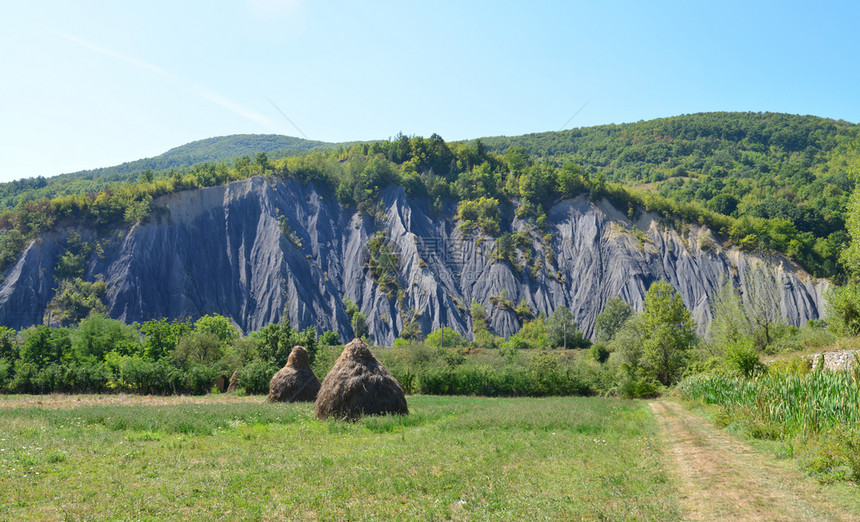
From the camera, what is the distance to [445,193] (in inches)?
3831

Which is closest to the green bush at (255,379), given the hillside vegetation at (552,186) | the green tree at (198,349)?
the green tree at (198,349)

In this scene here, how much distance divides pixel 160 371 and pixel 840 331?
4187 cm

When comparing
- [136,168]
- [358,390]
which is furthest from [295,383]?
[136,168]

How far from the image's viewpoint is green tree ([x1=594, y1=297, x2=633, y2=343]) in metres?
70.4

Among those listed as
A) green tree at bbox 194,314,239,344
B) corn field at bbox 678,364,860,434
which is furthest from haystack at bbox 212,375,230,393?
corn field at bbox 678,364,860,434

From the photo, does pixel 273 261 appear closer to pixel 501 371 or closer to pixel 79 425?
pixel 501 371

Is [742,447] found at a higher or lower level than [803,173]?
lower

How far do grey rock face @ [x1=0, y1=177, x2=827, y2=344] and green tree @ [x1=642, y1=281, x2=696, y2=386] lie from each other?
35.9 metres

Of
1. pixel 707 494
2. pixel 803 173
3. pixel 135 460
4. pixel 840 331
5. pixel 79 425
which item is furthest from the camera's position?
pixel 803 173

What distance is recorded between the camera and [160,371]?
37750 millimetres

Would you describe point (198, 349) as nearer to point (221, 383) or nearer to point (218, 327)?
point (221, 383)

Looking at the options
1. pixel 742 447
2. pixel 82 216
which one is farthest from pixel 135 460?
pixel 82 216

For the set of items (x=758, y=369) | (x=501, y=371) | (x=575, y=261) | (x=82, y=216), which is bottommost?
(x=501, y=371)

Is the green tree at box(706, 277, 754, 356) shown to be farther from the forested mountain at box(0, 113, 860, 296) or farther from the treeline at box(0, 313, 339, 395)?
the forested mountain at box(0, 113, 860, 296)
